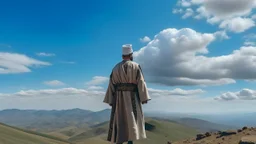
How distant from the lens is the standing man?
8.97 meters

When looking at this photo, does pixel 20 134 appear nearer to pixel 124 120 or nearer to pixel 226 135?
pixel 226 135

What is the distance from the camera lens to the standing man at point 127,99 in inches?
353

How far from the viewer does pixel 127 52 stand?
934 cm

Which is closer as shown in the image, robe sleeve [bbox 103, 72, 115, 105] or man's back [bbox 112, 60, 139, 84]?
man's back [bbox 112, 60, 139, 84]

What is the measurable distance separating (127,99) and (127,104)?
6.1 inches

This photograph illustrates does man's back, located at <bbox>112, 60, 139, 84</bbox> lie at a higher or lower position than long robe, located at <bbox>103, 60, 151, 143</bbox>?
higher

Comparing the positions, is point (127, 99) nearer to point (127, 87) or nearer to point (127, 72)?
point (127, 87)

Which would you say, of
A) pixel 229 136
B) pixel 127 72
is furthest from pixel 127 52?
pixel 229 136

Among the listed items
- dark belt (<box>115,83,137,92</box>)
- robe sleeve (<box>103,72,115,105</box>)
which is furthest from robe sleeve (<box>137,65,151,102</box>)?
robe sleeve (<box>103,72,115,105</box>)

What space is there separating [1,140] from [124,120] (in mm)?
132469

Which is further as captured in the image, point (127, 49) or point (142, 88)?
point (127, 49)

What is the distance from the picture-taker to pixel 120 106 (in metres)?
9.20

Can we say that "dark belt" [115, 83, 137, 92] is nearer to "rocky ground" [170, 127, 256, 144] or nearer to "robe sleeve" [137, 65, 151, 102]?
"robe sleeve" [137, 65, 151, 102]

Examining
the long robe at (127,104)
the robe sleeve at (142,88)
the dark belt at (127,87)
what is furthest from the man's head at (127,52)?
the dark belt at (127,87)
